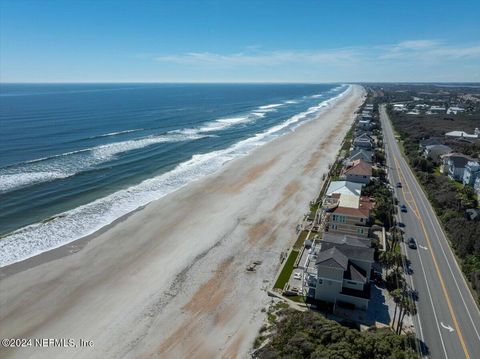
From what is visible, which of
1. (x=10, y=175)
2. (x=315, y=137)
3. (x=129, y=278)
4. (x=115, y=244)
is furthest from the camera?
(x=315, y=137)

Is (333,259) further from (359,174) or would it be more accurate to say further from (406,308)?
(359,174)

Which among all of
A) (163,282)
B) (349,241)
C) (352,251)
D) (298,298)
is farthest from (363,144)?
(163,282)

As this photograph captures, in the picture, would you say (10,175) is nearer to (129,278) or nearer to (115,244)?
(115,244)

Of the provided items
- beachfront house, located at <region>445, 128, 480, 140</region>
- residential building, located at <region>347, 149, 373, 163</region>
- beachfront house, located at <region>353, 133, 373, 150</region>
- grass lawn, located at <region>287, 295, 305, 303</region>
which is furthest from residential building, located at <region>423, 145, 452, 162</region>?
grass lawn, located at <region>287, 295, 305, 303</region>

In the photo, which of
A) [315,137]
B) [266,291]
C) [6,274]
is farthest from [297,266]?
[315,137]

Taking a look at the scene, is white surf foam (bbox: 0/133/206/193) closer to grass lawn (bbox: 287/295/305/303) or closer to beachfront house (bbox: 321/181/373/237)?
beachfront house (bbox: 321/181/373/237)

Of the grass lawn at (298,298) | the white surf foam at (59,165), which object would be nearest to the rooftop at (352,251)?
the grass lawn at (298,298)
